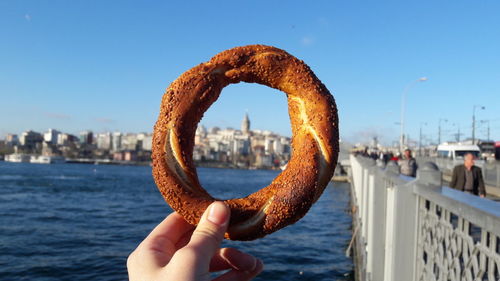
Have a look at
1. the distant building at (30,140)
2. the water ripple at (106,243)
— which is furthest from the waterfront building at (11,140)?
the water ripple at (106,243)

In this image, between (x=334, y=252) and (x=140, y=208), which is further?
(x=140, y=208)

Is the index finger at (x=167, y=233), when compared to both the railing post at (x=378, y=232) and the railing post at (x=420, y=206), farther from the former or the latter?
the railing post at (x=378, y=232)

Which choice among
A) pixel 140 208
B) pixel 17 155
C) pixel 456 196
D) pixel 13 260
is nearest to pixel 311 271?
pixel 13 260

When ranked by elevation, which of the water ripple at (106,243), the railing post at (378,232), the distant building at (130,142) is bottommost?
the water ripple at (106,243)

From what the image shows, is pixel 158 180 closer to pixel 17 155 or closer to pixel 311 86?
pixel 311 86

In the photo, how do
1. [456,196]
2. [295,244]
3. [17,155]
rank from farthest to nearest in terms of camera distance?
[17,155]
[295,244]
[456,196]
